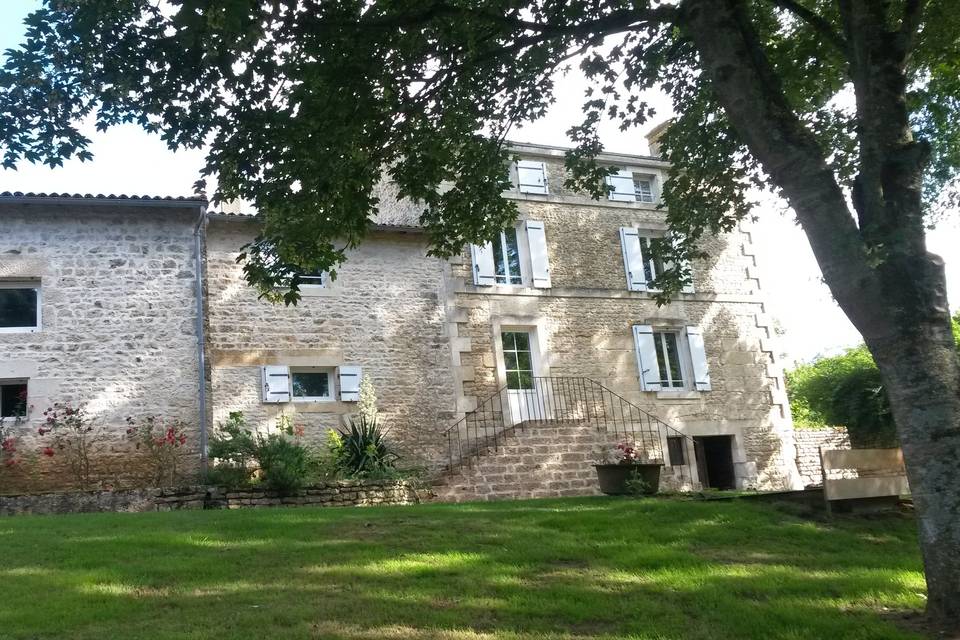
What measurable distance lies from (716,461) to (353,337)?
7633mm

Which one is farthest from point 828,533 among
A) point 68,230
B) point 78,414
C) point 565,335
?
point 68,230

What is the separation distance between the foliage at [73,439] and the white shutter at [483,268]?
656 centimetres

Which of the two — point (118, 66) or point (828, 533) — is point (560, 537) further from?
point (118, 66)

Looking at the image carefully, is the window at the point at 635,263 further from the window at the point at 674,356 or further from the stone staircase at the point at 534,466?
the stone staircase at the point at 534,466

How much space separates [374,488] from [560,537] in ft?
16.0

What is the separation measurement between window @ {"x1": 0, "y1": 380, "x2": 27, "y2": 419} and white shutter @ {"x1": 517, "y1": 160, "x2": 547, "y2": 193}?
29.2 feet

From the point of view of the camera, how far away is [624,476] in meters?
11.5

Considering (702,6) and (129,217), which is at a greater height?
(129,217)

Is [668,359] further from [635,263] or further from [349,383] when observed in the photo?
[349,383]

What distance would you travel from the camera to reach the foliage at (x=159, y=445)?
1221cm

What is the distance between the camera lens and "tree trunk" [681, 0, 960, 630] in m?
5.00

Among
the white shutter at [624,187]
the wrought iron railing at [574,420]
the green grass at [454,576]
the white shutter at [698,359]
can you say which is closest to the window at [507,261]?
the wrought iron railing at [574,420]

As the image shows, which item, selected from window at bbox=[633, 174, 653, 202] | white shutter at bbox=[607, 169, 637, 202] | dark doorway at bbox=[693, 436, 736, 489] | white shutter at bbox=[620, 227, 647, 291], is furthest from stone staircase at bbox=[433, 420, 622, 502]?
window at bbox=[633, 174, 653, 202]

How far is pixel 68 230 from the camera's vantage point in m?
12.8
